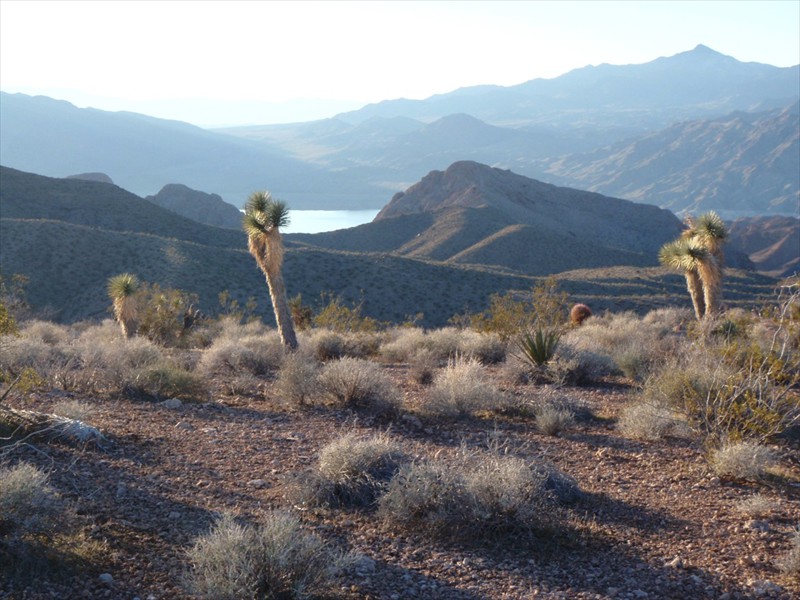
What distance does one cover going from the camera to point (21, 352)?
448 inches

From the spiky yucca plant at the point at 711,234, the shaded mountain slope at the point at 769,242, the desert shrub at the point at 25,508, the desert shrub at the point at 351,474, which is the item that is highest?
the spiky yucca plant at the point at 711,234

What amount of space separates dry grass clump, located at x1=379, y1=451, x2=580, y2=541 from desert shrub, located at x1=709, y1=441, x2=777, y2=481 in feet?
6.44

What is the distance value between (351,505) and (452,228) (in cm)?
6138

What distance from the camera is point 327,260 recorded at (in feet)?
139

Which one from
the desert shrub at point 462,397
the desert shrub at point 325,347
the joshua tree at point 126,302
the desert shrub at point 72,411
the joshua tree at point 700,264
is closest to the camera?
the desert shrub at point 72,411

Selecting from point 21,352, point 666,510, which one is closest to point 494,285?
point 21,352

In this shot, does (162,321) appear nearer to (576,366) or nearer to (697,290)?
(576,366)

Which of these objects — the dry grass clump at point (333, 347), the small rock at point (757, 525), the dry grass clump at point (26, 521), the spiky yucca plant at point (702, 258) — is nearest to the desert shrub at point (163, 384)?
the dry grass clump at point (333, 347)

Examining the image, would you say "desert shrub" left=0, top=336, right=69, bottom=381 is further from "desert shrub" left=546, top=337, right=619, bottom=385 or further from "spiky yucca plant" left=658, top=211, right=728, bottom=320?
"spiky yucca plant" left=658, top=211, right=728, bottom=320

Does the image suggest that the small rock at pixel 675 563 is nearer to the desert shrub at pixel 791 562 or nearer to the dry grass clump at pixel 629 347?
the desert shrub at pixel 791 562

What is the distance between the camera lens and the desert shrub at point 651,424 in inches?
353

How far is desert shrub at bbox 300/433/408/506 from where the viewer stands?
665 centimetres

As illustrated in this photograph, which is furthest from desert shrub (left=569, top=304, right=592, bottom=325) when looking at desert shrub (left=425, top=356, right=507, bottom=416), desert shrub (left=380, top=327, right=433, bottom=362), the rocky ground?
the rocky ground

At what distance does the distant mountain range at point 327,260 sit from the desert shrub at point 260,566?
22.4 m
